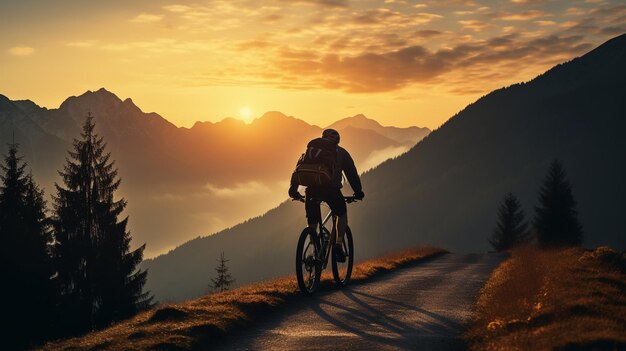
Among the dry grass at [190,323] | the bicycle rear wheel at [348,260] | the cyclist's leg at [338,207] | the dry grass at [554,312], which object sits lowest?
the dry grass at [554,312]

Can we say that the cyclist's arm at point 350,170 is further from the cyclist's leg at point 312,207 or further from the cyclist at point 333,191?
the cyclist's leg at point 312,207

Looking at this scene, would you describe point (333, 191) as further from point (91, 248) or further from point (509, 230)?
point (509, 230)

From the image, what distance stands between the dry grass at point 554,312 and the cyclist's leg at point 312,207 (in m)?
3.72

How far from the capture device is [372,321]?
1130 cm

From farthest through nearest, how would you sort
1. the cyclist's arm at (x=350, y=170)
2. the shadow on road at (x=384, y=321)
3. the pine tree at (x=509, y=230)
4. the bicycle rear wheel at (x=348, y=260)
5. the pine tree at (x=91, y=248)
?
1. the pine tree at (x=509, y=230)
2. the pine tree at (x=91, y=248)
3. the bicycle rear wheel at (x=348, y=260)
4. the cyclist's arm at (x=350, y=170)
5. the shadow on road at (x=384, y=321)

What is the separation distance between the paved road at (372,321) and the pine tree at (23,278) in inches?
970

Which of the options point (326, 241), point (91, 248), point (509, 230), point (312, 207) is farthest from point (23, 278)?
point (509, 230)

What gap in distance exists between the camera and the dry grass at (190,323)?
9555mm

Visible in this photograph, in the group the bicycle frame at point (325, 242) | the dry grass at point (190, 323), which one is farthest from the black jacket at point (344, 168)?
the dry grass at point (190, 323)

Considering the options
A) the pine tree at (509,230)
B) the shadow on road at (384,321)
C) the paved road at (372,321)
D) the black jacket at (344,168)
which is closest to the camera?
the paved road at (372,321)

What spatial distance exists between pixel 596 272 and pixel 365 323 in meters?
7.69

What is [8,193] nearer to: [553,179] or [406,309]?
[406,309]

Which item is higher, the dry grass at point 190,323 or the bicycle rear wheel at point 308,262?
the bicycle rear wheel at point 308,262

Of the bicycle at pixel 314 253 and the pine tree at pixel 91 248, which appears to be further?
the pine tree at pixel 91 248
